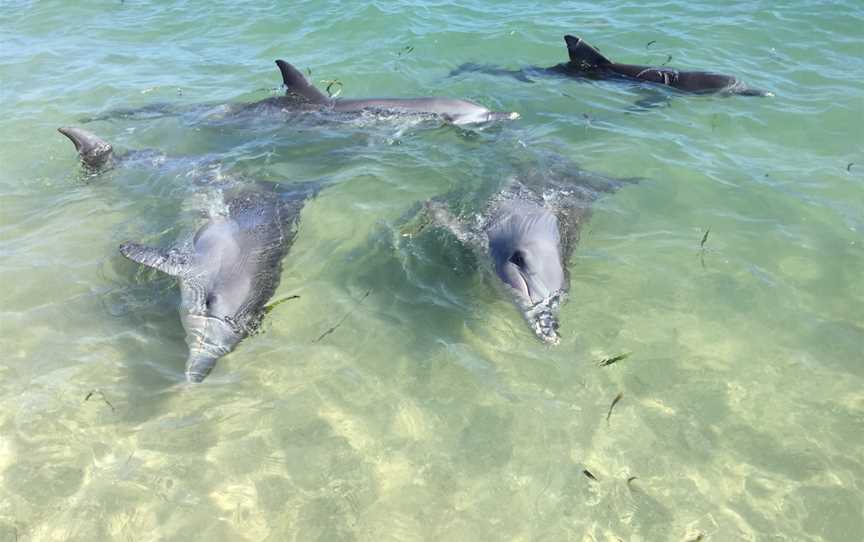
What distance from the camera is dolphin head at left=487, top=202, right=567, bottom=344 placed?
5812 mm

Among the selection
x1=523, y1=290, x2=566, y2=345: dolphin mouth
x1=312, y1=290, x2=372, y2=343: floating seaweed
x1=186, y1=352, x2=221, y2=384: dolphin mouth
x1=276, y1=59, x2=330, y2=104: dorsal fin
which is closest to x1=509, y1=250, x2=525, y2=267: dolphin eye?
x1=523, y1=290, x2=566, y2=345: dolphin mouth

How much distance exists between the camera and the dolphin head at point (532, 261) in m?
5.81

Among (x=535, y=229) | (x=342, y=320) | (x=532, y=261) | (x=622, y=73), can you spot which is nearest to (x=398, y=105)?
(x=535, y=229)

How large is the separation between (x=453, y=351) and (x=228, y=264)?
2.65 meters

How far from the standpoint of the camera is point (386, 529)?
4.17 m

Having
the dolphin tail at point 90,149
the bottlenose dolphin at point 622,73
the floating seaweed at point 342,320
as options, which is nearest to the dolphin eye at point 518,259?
the floating seaweed at point 342,320

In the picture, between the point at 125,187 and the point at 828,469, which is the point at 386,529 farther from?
the point at 125,187

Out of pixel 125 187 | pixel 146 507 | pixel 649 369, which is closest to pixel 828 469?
pixel 649 369

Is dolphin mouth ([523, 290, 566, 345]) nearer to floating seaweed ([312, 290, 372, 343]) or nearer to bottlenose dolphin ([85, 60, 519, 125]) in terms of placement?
floating seaweed ([312, 290, 372, 343])

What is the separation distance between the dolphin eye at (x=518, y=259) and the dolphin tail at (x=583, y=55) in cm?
718

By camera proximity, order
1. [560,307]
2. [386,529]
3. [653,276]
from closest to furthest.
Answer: [386,529], [560,307], [653,276]

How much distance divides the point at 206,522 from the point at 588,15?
15164mm

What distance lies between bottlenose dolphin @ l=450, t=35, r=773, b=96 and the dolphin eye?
22.9 feet

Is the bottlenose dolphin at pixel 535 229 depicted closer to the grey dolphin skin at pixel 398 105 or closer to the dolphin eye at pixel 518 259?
the dolphin eye at pixel 518 259
